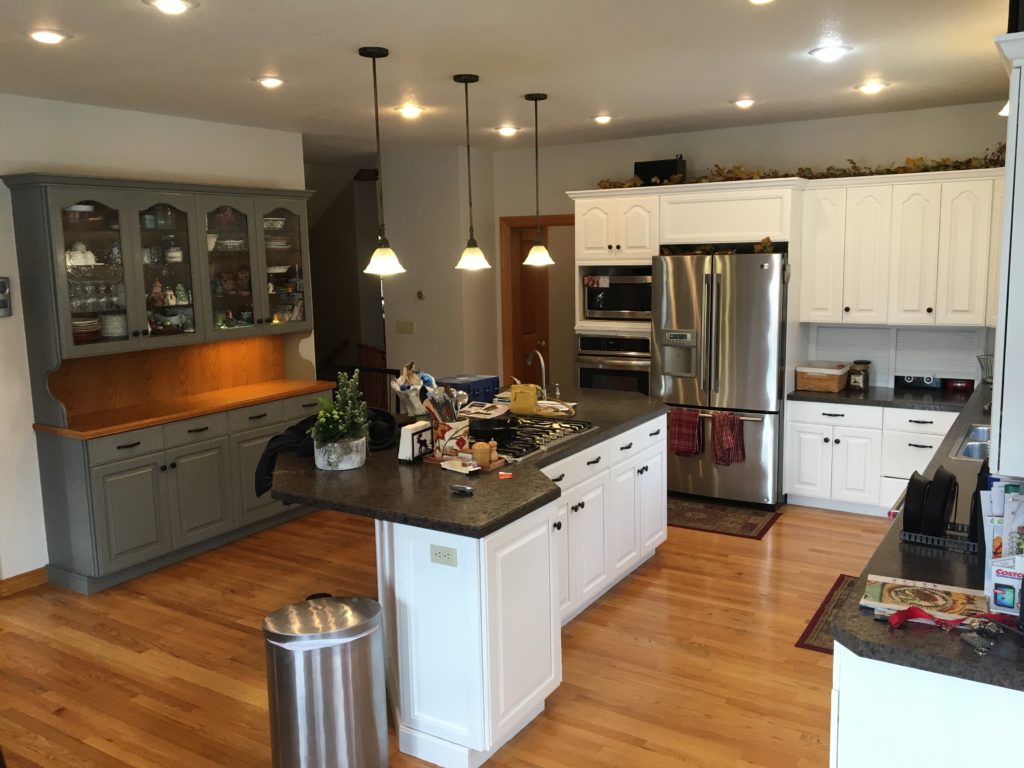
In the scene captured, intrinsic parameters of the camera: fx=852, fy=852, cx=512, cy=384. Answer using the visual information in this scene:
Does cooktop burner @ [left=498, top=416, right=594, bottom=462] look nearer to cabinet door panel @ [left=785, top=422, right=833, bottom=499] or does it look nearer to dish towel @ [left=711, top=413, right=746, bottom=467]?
dish towel @ [left=711, top=413, right=746, bottom=467]

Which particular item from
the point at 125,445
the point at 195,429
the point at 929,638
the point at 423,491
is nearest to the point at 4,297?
the point at 125,445

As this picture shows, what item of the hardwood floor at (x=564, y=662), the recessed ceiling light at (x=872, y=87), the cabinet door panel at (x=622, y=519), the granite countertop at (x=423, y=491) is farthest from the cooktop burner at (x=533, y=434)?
the recessed ceiling light at (x=872, y=87)

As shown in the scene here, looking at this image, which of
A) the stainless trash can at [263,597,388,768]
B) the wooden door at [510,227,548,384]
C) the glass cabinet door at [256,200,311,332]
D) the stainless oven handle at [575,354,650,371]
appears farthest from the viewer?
the wooden door at [510,227,548,384]

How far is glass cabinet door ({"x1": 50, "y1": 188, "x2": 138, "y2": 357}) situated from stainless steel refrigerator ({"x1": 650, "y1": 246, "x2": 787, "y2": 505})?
333 cm

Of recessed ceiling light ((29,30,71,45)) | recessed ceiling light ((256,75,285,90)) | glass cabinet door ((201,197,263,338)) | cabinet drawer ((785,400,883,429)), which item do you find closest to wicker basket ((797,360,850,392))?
cabinet drawer ((785,400,883,429))

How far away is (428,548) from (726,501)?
11.3ft

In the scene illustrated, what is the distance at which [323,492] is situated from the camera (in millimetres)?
3059

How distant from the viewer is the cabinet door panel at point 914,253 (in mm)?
5227

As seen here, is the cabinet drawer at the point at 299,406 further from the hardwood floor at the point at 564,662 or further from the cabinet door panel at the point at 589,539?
the cabinet door panel at the point at 589,539

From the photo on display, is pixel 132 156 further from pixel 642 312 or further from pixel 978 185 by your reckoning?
pixel 978 185

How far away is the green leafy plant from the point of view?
3.34m

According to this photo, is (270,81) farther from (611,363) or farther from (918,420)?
(918,420)

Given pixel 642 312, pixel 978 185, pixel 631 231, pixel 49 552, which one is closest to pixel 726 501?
pixel 642 312

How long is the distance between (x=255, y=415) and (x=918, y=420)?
4.07 m
